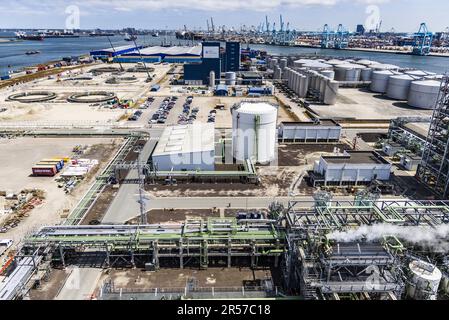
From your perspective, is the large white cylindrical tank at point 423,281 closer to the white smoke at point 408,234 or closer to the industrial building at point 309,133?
the white smoke at point 408,234

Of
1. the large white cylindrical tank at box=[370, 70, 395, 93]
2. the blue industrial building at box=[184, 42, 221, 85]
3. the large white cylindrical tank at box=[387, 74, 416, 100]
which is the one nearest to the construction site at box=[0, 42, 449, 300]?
the large white cylindrical tank at box=[387, 74, 416, 100]

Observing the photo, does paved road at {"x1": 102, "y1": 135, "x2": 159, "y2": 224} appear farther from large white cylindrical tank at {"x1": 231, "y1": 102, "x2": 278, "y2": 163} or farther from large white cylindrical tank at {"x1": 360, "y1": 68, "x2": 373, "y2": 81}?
large white cylindrical tank at {"x1": 360, "y1": 68, "x2": 373, "y2": 81}

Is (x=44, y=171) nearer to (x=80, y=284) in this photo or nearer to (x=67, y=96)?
(x=80, y=284)

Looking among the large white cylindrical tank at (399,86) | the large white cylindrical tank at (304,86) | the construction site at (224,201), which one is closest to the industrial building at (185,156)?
the construction site at (224,201)

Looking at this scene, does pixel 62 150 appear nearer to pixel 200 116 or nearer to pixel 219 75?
pixel 200 116

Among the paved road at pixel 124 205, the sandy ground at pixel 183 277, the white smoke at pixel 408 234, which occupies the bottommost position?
the sandy ground at pixel 183 277

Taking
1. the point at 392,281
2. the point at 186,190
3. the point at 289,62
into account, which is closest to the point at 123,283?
the point at 186,190
